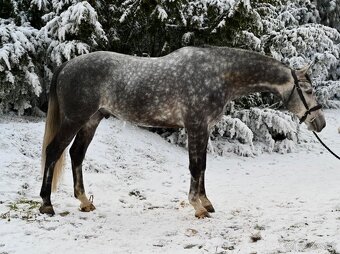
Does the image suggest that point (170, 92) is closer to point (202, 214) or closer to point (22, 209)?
point (202, 214)

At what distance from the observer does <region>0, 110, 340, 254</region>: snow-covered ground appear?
12.5 ft

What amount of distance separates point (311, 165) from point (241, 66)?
4.74m

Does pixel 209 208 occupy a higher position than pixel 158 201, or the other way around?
pixel 209 208

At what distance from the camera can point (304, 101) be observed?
4.78 metres

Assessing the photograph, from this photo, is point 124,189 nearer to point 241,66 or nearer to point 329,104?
point 241,66

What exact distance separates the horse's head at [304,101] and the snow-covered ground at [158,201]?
3.65 feet

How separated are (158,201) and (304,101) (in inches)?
95.5

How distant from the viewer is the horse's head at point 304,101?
15.6 feet

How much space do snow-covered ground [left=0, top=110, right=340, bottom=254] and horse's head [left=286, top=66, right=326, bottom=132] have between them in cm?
111

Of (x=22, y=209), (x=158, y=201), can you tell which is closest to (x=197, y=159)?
(x=158, y=201)

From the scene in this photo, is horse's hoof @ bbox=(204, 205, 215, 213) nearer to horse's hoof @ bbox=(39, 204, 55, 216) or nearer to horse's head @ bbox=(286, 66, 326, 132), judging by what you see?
A: horse's head @ bbox=(286, 66, 326, 132)

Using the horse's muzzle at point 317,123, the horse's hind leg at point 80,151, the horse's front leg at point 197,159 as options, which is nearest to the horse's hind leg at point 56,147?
the horse's hind leg at point 80,151

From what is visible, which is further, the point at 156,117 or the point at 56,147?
the point at 156,117

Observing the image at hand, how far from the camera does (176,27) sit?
30.0ft
